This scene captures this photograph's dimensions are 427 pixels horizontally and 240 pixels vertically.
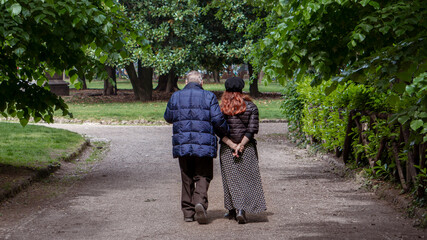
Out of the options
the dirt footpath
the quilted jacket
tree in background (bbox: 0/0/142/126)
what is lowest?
the dirt footpath

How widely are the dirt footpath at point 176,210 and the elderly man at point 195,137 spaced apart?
0.88 ft

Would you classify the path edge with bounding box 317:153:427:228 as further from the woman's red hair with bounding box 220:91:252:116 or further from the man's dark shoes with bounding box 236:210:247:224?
the woman's red hair with bounding box 220:91:252:116

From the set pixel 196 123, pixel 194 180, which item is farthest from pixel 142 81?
pixel 196 123

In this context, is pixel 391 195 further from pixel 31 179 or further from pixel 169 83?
pixel 169 83

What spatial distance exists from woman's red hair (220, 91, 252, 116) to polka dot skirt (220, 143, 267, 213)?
408 millimetres

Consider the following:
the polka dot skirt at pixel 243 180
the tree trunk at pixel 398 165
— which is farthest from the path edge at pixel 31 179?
the tree trunk at pixel 398 165

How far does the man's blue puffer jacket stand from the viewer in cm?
700

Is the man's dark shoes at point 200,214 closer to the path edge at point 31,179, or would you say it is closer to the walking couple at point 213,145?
the walking couple at point 213,145

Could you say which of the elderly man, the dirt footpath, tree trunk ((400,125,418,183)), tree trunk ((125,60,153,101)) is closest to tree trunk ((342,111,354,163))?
the dirt footpath

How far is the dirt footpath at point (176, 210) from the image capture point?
6590 mm

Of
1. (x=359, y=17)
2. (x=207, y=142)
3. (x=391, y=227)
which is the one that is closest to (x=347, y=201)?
(x=391, y=227)

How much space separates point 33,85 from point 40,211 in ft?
8.01

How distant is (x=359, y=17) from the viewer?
6340 millimetres

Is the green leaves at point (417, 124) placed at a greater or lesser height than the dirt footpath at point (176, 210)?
greater
